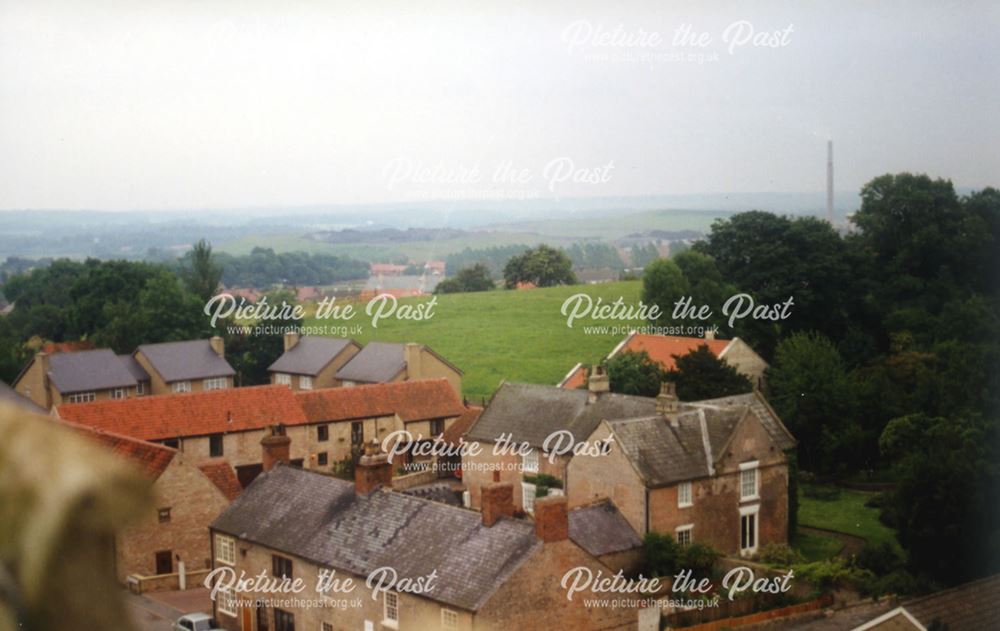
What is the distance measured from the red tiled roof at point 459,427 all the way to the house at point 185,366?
11232 millimetres

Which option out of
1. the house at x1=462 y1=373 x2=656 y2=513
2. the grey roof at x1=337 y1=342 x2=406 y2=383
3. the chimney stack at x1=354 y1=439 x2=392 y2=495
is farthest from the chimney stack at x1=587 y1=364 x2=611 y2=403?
the grey roof at x1=337 y1=342 x2=406 y2=383

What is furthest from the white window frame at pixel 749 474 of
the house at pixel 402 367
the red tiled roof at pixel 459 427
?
the house at pixel 402 367

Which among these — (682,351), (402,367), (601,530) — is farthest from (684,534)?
(402,367)

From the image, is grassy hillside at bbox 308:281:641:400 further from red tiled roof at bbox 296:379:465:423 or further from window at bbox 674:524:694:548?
window at bbox 674:524:694:548

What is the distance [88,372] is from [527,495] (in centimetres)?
1874

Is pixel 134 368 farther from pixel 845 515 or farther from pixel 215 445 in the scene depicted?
pixel 845 515

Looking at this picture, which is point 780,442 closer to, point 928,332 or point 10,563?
point 928,332

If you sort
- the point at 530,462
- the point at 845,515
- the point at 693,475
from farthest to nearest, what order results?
the point at 845,515, the point at 530,462, the point at 693,475

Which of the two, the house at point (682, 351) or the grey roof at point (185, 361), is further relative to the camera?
the grey roof at point (185, 361)

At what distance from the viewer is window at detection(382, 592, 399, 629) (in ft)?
56.3

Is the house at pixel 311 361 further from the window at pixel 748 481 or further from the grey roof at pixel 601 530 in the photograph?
the grey roof at pixel 601 530

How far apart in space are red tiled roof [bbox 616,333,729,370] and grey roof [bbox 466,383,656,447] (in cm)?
593

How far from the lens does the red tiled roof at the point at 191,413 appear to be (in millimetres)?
28438

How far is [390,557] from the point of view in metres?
17.9
